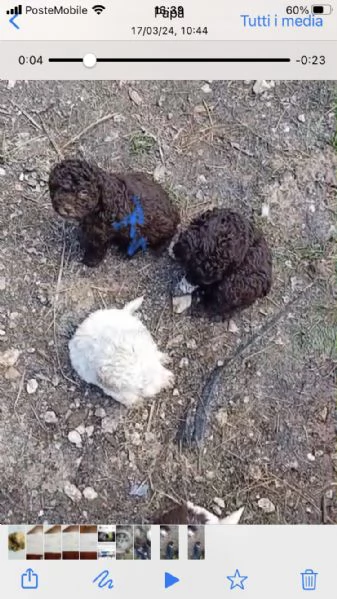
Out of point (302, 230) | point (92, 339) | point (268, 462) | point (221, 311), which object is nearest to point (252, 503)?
point (268, 462)

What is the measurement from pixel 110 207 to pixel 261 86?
3.39 ft

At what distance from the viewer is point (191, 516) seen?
2615 mm

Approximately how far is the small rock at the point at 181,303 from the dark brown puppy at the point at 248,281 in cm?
19

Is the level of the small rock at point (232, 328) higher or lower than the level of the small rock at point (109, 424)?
higher

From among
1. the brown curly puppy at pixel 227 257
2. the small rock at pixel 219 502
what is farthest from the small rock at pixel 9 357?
the small rock at pixel 219 502

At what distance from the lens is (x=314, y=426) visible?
2.84 meters

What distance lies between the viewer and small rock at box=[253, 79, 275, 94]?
8.93 feet

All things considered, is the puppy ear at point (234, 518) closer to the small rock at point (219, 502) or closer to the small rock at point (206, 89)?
the small rock at point (219, 502)

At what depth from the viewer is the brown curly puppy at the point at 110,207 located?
2424 mm

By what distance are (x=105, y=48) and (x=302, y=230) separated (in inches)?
53.4

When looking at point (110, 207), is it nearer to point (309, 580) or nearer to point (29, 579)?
point (29, 579)

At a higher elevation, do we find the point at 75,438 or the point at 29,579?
the point at 75,438
